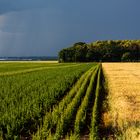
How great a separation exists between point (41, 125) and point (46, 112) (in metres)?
2.64

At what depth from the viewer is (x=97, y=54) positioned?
129250mm

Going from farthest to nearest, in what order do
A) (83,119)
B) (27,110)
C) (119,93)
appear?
(119,93)
(27,110)
(83,119)

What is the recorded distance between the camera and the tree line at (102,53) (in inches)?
4995

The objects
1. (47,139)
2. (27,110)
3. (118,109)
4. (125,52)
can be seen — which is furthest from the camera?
(125,52)

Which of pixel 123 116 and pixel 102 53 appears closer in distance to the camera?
pixel 123 116

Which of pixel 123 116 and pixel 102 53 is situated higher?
pixel 102 53

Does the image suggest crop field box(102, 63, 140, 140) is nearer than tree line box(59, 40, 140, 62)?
Yes

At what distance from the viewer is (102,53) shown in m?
129

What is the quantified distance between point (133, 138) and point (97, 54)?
119 m

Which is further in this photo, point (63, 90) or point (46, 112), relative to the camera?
point (63, 90)

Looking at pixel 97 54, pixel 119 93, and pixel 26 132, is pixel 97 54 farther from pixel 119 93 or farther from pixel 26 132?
pixel 26 132

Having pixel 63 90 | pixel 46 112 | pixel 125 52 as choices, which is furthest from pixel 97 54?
pixel 46 112

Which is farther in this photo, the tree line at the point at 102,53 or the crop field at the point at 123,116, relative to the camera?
the tree line at the point at 102,53

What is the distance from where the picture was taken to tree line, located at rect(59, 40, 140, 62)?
126875 mm
